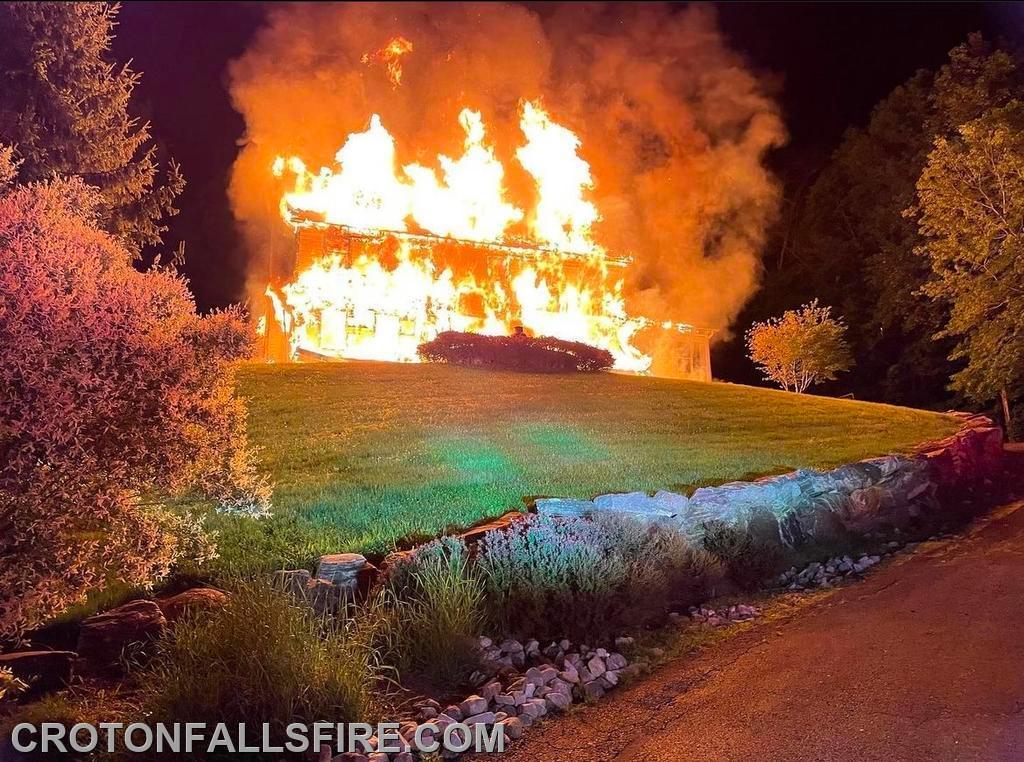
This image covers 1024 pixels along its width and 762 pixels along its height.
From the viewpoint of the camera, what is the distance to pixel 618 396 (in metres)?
16.6

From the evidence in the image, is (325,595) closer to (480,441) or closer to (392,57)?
(480,441)

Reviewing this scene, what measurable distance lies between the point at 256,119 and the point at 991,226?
21833 millimetres

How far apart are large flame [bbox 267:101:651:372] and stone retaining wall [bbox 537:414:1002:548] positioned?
1262 centimetres

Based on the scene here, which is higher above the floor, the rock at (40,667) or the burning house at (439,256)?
the burning house at (439,256)

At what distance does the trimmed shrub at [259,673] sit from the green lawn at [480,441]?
5.61 ft

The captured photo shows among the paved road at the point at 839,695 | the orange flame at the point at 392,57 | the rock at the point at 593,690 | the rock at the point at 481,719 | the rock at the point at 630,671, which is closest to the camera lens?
the paved road at the point at 839,695

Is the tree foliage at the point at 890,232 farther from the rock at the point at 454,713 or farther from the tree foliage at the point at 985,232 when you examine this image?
the rock at the point at 454,713

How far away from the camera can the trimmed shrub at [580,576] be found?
6.07 m

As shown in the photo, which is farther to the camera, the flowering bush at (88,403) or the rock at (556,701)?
the rock at (556,701)

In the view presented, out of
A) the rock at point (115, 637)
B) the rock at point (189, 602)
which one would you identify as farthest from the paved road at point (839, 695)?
the rock at point (115, 637)

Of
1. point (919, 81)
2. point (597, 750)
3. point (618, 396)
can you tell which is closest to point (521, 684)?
point (597, 750)

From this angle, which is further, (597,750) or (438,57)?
(438,57)

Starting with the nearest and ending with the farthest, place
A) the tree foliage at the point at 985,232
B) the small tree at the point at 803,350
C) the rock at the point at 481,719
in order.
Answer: the rock at the point at 481,719
the tree foliage at the point at 985,232
the small tree at the point at 803,350

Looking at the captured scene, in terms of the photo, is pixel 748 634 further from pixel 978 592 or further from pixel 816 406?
pixel 816 406
